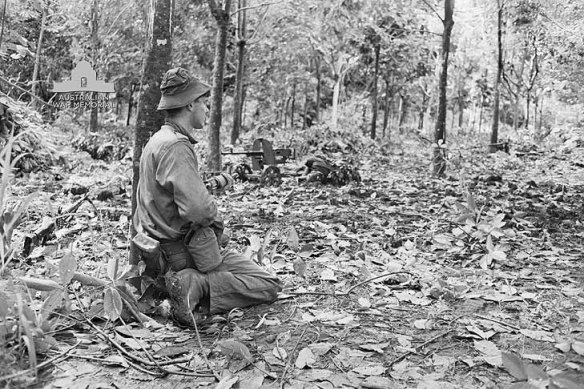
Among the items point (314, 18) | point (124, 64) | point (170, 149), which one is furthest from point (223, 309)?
point (124, 64)

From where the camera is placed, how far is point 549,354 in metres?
3.13

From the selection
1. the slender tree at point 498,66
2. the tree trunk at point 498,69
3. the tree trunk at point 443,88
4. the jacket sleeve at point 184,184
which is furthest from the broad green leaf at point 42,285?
the tree trunk at point 498,69

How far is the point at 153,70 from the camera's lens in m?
4.80

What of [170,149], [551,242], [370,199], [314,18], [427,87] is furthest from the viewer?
[427,87]

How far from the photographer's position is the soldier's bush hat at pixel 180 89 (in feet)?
12.0

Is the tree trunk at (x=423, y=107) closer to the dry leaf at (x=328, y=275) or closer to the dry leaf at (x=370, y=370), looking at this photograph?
the dry leaf at (x=328, y=275)

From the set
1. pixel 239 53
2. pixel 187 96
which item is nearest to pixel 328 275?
pixel 187 96

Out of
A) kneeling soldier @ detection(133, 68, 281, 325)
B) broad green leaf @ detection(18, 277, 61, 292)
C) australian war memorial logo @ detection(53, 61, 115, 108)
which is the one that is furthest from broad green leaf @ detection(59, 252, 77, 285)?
australian war memorial logo @ detection(53, 61, 115, 108)

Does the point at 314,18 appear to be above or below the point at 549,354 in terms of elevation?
above

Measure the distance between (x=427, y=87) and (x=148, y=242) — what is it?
147 ft

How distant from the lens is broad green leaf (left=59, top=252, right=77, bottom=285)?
3.07 meters

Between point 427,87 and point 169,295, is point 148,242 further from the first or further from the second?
point 427,87

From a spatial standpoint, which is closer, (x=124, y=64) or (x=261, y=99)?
(x=124, y=64)

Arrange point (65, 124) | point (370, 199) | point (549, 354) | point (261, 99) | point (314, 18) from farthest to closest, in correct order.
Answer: point (261, 99), point (65, 124), point (314, 18), point (370, 199), point (549, 354)
